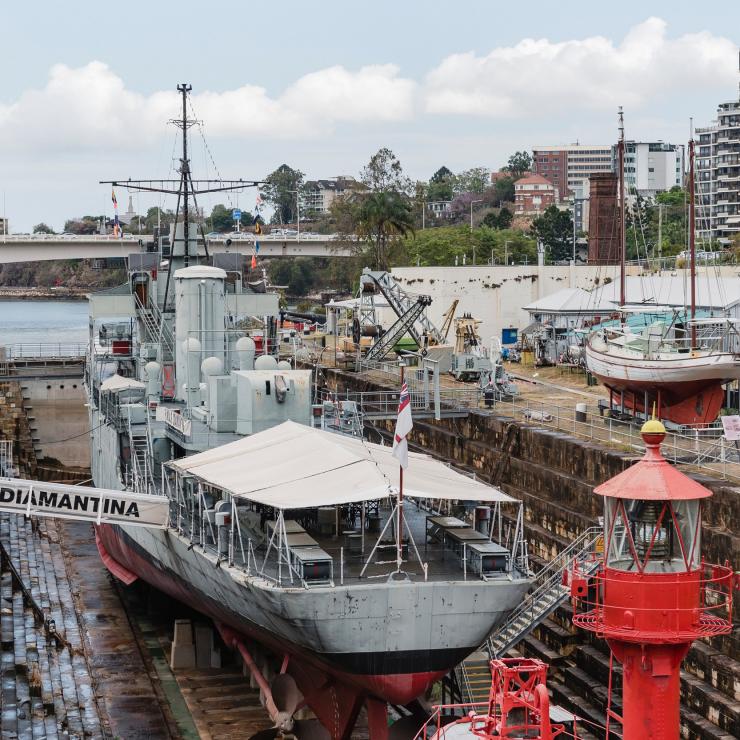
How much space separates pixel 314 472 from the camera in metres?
25.9

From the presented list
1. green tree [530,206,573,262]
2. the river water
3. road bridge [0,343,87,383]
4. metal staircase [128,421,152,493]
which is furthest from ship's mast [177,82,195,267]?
green tree [530,206,573,262]

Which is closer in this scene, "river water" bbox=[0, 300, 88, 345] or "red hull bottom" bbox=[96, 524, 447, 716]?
"red hull bottom" bbox=[96, 524, 447, 716]

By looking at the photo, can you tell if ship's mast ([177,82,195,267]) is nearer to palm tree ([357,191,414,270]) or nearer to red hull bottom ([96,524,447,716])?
red hull bottom ([96,524,447,716])

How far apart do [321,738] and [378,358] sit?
118ft

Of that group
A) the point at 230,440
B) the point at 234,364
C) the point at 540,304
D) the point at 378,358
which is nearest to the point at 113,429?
the point at 234,364

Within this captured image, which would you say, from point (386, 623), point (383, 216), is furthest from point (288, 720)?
point (383, 216)

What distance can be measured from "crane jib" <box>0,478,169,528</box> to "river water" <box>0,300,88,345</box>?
6944cm

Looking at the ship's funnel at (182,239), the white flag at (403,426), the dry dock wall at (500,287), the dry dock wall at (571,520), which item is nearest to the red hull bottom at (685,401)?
the dry dock wall at (571,520)

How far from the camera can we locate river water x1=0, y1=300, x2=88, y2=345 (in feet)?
387

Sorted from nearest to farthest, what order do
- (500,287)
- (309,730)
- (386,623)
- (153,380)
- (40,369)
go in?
(386,623)
(309,730)
(153,380)
(40,369)
(500,287)

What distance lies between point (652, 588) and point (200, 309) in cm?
2656

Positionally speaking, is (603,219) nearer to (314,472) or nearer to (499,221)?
(314,472)

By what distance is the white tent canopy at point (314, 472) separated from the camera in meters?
24.4

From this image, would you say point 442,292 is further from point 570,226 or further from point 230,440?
point 570,226
